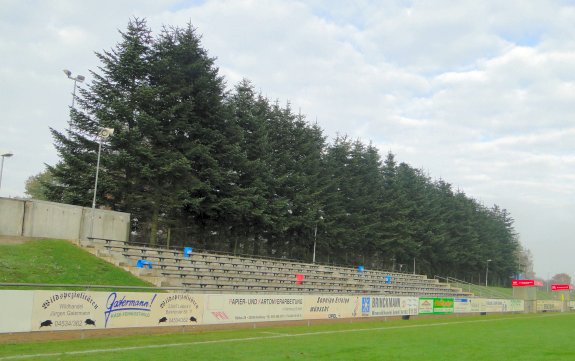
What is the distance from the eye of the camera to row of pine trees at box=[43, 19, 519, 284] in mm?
34656

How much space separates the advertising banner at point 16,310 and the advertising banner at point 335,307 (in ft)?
46.0

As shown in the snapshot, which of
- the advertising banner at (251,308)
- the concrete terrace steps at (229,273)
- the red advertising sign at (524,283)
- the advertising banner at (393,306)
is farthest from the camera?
the red advertising sign at (524,283)

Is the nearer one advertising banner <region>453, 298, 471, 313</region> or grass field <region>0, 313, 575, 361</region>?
grass field <region>0, 313, 575, 361</region>

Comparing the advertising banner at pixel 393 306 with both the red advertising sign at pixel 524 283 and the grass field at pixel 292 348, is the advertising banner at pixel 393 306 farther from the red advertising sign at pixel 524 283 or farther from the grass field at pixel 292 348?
the red advertising sign at pixel 524 283

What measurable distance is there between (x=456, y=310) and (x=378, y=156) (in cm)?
2950

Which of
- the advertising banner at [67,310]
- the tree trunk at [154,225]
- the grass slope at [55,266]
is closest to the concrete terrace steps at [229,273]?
the grass slope at [55,266]

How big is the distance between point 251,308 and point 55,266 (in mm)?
8777

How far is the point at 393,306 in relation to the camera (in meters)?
33.3

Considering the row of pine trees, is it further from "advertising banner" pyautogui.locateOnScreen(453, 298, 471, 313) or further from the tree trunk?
"advertising banner" pyautogui.locateOnScreen(453, 298, 471, 313)

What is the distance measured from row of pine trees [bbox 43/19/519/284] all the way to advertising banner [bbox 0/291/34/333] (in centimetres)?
1853

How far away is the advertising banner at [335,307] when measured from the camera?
26.6m

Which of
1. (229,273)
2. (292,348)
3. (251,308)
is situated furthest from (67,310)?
(229,273)

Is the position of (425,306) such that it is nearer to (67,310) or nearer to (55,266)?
(55,266)

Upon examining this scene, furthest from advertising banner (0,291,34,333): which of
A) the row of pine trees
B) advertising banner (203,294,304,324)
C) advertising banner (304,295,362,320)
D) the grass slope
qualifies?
the row of pine trees
